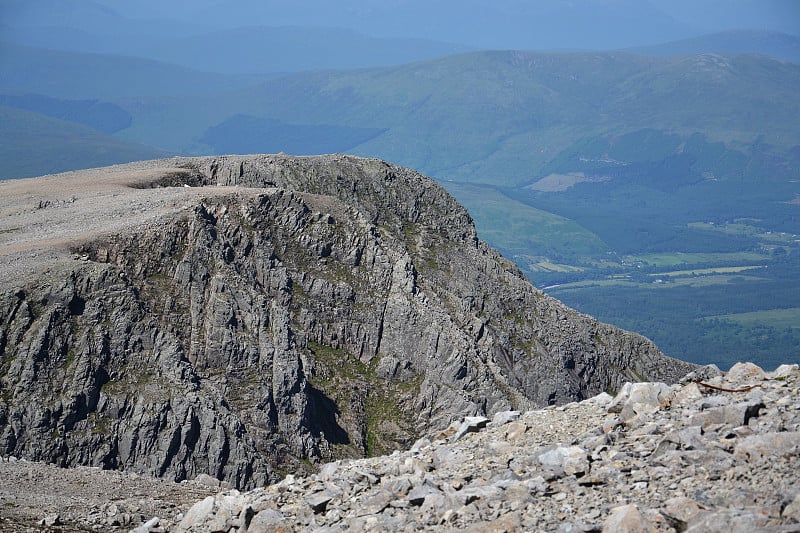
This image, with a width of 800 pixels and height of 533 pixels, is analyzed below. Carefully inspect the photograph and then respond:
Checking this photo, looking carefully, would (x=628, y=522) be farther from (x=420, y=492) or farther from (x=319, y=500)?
(x=319, y=500)

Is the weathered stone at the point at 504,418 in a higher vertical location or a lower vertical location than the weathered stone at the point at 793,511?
lower

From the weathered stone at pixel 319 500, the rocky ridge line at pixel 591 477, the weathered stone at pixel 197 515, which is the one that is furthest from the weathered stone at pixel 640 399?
the weathered stone at pixel 197 515

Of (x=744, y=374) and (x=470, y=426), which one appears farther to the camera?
(x=470, y=426)

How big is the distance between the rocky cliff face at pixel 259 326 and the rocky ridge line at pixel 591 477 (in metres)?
26.5

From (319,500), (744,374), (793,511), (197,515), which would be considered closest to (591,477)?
(793,511)

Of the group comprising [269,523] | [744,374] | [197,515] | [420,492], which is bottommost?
[197,515]

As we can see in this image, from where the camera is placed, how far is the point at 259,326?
60.3 m

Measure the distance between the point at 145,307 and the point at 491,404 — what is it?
21834mm

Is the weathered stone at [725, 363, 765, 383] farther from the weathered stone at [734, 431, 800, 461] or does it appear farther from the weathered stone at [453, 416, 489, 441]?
the weathered stone at [453, 416, 489, 441]

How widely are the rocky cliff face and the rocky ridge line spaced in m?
26.5

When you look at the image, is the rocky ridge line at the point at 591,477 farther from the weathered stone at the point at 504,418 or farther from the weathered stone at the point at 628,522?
the weathered stone at the point at 504,418

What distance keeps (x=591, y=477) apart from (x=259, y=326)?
41.1 metres

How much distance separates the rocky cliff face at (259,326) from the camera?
51094 mm

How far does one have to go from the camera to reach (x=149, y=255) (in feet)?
196
